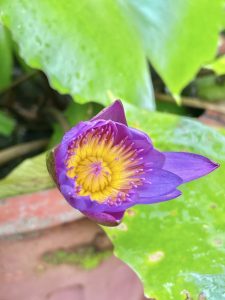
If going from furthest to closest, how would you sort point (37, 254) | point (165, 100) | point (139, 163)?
point (165, 100), point (37, 254), point (139, 163)

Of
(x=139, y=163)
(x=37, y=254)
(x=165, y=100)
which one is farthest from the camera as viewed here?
(x=165, y=100)

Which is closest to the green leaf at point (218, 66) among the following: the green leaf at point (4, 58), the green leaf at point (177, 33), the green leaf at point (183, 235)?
the green leaf at point (177, 33)

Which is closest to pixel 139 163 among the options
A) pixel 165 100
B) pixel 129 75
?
pixel 129 75

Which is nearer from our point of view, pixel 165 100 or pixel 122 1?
pixel 122 1

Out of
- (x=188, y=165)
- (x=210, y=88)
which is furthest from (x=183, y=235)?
(x=210, y=88)

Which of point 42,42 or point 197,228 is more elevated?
point 42,42

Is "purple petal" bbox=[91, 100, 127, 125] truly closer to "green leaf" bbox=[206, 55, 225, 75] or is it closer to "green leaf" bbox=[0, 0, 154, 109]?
"green leaf" bbox=[0, 0, 154, 109]

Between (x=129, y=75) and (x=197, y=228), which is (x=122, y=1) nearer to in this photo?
(x=129, y=75)
